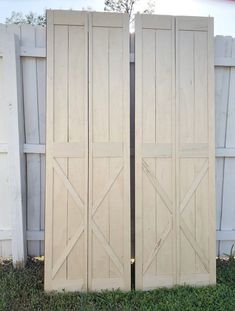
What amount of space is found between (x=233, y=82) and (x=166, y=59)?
2.82ft

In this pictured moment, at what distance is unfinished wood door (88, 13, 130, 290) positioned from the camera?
280cm

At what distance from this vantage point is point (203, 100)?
2932 mm

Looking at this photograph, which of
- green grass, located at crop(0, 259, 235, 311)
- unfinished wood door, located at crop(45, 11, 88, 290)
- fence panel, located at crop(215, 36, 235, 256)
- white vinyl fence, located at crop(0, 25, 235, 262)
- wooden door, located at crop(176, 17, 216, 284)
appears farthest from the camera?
fence panel, located at crop(215, 36, 235, 256)

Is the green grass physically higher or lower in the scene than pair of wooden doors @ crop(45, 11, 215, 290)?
lower

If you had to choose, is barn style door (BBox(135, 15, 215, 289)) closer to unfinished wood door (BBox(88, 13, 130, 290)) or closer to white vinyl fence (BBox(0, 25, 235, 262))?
unfinished wood door (BBox(88, 13, 130, 290))

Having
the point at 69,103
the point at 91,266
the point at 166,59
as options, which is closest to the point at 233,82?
the point at 166,59

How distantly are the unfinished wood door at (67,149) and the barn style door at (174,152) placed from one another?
1.51ft

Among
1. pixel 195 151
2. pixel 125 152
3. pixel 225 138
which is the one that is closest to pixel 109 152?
pixel 125 152

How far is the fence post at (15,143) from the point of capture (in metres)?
2.99

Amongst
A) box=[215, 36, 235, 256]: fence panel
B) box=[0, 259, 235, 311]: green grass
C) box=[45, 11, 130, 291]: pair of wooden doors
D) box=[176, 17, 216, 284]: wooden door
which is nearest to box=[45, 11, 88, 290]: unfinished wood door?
box=[45, 11, 130, 291]: pair of wooden doors

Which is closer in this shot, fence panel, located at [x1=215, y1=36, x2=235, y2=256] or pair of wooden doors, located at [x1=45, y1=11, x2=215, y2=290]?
pair of wooden doors, located at [x1=45, y1=11, x2=215, y2=290]

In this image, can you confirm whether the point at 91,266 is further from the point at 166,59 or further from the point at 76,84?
the point at 166,59

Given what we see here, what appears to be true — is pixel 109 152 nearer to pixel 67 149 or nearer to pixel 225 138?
pixel 67 149

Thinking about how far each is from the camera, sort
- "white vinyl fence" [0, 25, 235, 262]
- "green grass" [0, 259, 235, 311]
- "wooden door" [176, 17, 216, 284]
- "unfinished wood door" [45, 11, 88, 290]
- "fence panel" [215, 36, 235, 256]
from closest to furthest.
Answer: "green grass" [0, 259, 235, 311] → "unfinished wood door" [45, 11, 88, 290] → "wooden door" [176, 17, 216, 284] → "white vinyl fence" [0, 25, 235, 262] → "fence panel" [215, 36, 235, 256]
